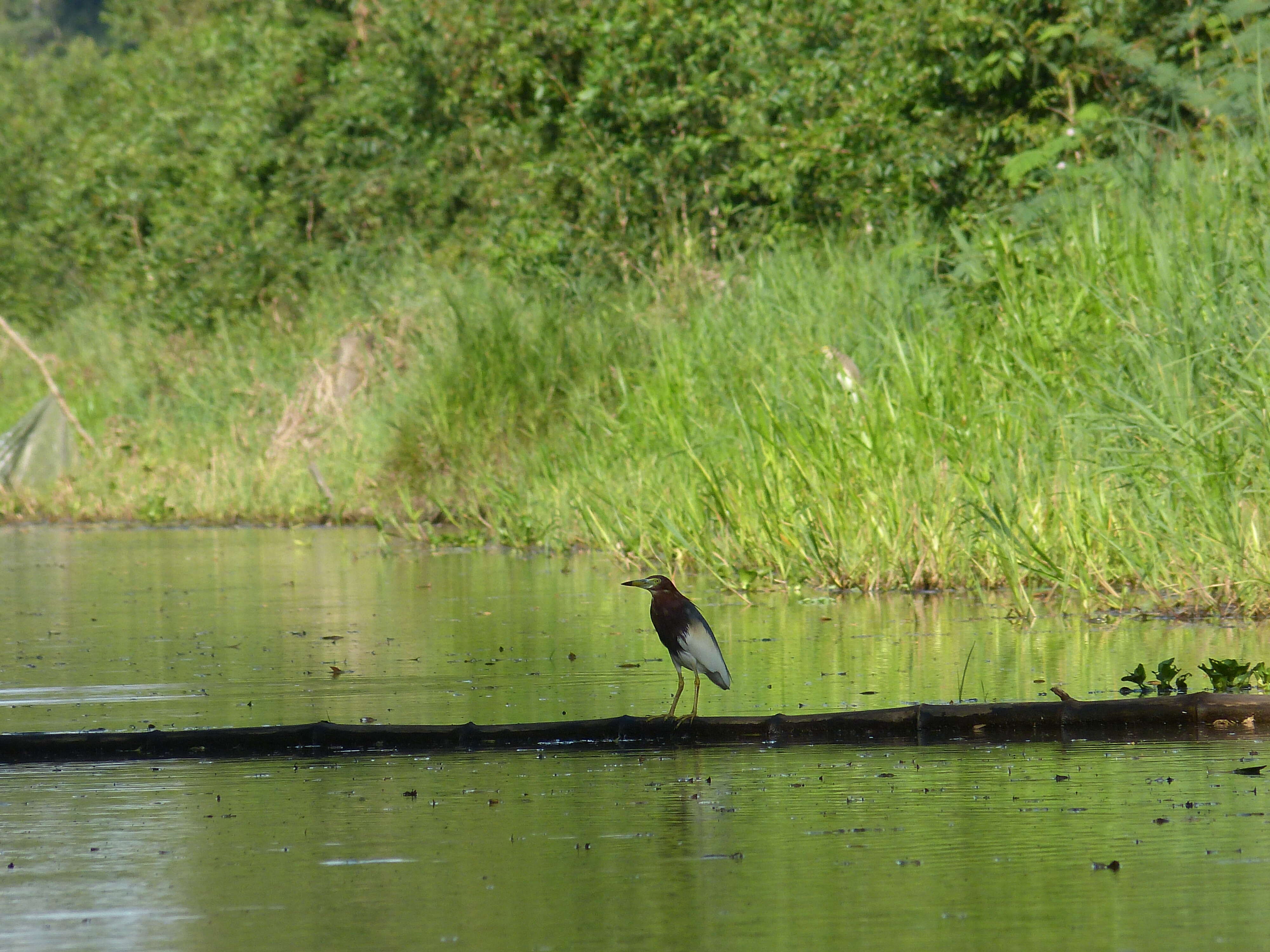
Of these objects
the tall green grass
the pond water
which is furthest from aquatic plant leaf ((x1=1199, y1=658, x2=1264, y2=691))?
the tall green grass

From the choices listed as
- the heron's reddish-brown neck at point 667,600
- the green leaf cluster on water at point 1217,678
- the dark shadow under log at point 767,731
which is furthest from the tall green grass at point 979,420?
the heron's reddish-brown neck at point 667,600

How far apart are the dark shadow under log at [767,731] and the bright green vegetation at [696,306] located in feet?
9.42

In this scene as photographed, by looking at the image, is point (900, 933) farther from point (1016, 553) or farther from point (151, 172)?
point (151, 172)

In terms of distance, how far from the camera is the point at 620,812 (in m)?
4.94

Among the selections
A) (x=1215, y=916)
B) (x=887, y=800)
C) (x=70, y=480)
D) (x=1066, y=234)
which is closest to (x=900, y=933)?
(x=1215, y=916)

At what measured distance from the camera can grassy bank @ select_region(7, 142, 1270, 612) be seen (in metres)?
9.25

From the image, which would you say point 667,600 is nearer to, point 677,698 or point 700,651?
point 700,651

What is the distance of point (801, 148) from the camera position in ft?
60.5

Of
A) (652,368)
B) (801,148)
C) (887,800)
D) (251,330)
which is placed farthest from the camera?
(251,330)

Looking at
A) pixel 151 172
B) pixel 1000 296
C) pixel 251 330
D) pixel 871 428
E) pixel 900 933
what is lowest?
pixel 900 933

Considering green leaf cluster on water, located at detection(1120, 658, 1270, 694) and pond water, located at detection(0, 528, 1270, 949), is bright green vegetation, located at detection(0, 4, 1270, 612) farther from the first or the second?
green leaf cluster on water, located at detection(1120, 658, 1270, 694)

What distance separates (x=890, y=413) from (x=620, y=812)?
20.5ft

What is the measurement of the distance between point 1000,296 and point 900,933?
8662 mm

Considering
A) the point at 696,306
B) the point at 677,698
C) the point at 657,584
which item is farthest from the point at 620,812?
the point at 696,306
